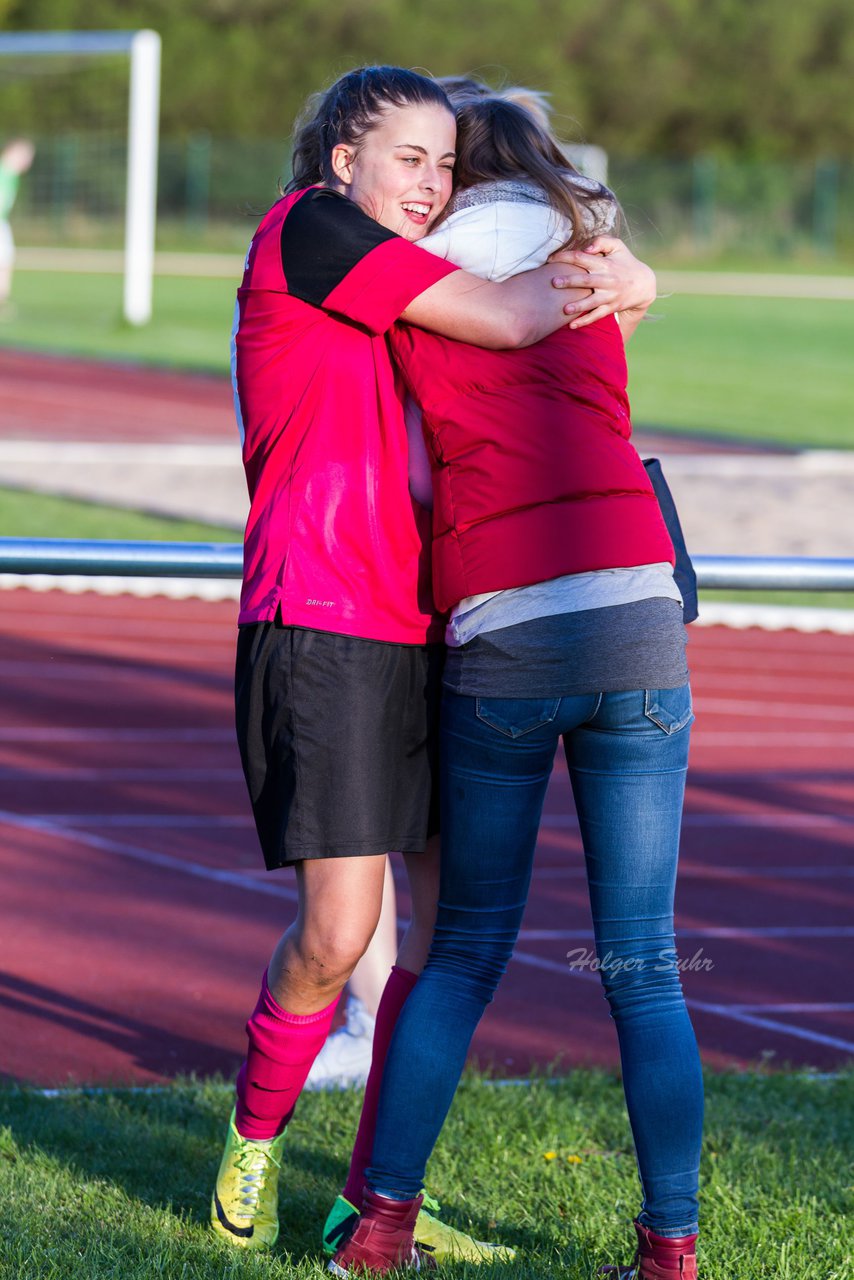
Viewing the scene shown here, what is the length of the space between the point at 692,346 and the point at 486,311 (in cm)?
2316

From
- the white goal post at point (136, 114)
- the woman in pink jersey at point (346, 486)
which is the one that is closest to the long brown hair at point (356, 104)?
the woman in pink jersey at point (346, 486)

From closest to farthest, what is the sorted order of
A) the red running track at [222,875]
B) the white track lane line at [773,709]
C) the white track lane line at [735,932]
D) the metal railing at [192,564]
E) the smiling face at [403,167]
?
the smiling face at [403,167] → the metal railing at [192,564] → the red running track at [222,875] → the white track lane line at [735,932] → the white track lane line at [773,709]

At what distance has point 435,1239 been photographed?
2.72 metres

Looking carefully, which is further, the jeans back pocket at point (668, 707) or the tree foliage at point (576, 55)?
the tree foliage at point (576, 55)

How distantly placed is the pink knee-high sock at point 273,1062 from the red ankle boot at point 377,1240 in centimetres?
22

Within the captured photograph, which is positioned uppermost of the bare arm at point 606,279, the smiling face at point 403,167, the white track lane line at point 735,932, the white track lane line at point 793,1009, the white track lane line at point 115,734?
the smiling face at point 403,167

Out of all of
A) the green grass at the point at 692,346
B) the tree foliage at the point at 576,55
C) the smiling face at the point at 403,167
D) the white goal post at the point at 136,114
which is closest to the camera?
the smiling face at the point at 403,167

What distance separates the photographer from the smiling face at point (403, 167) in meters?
2.49

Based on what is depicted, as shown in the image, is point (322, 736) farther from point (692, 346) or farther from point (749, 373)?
point (692, 346)

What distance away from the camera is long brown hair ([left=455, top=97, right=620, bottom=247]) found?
251 centimetres

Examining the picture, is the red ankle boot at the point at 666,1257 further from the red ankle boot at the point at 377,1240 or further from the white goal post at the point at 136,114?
the white goal post at the point at 136,114

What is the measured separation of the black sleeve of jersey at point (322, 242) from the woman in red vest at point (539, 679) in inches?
4.8

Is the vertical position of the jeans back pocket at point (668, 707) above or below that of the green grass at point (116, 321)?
below

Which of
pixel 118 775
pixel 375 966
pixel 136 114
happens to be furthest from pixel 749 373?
pixel 375 966
